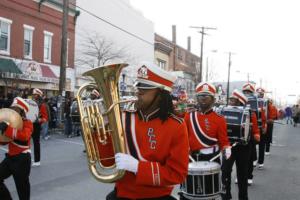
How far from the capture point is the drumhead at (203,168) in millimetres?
5125

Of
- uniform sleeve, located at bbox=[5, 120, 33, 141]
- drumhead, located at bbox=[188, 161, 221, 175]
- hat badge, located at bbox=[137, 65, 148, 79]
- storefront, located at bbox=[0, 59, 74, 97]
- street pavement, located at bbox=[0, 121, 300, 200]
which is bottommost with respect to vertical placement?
street pavement, located at bbox=[0, 121, 300, 200]

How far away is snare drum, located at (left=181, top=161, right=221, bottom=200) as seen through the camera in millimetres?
5129

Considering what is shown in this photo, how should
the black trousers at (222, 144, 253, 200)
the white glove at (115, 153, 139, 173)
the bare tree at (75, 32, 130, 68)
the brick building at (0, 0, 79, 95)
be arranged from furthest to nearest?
the bare tree at (75, 32, 130, 68) → the brick building at (0, 0, 79, 95) → the black trousers at (222, 144, 253, 200) → the white glove at (115, 153, 139, 173)

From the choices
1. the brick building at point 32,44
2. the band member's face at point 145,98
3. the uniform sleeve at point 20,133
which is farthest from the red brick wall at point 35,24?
the band member's face at point 145,98

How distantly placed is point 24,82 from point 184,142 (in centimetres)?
2146

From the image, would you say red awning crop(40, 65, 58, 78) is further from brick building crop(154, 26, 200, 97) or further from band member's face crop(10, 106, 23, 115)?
band member's face crop(10, 106, 23, 115)

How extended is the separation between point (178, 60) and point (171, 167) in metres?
52.2

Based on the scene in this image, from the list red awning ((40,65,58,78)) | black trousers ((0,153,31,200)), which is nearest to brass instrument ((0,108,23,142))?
black trousers ((0,153,31,200))

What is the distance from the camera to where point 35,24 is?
25344mm

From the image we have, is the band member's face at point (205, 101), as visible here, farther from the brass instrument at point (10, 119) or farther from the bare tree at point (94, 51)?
the bare tree at point (94, 51)

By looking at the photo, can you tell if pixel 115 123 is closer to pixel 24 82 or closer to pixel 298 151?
pixel 298 151

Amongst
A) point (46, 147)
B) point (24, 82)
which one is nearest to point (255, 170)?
point (46, 147)

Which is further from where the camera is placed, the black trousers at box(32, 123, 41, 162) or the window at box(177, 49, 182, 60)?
the window at box(177, 49, 182, 60)

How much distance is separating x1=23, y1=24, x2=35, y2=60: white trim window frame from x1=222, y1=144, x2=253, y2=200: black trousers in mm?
19570
